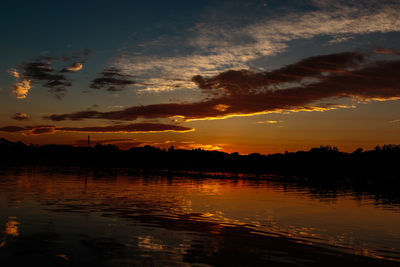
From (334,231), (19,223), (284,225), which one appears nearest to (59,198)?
(19,223)

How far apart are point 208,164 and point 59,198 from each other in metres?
156

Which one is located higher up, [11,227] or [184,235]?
[11,227]

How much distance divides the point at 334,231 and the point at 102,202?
62.9ft

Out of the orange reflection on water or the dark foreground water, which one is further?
the orange reflection on water

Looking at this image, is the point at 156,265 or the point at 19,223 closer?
the point at 156,265

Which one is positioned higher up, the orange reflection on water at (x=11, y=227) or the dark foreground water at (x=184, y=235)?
the orange reflection on water at (x=11, y=227)

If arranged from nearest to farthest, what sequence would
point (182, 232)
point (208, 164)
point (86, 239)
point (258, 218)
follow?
point (86, 239) → point (182, 232) → point (258, 218) → point (208, 164)

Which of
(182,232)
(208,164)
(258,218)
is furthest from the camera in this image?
(208,164)

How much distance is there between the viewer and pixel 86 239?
1730cm

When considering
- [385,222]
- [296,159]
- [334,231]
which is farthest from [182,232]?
[296,159]

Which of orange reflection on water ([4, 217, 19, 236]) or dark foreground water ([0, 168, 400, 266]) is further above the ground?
orange reflection on water ([4, 217, 19, 236])

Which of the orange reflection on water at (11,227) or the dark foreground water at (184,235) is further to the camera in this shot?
the orange reflection on water at (11,227)

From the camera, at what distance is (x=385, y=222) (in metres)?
27.7

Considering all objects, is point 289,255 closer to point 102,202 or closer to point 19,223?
point 19,223
